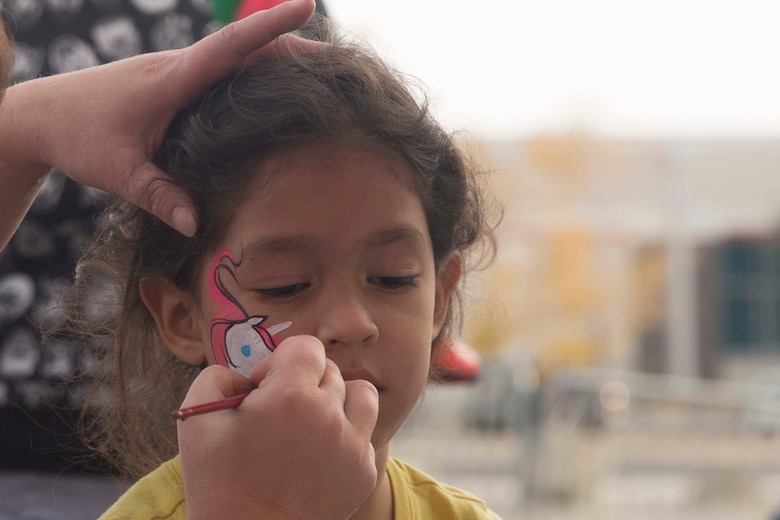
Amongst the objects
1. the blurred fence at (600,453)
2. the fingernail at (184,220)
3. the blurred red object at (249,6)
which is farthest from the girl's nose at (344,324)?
the blurred fence at (600,453)

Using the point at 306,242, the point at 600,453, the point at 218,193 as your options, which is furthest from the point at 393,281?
the point at 600,453

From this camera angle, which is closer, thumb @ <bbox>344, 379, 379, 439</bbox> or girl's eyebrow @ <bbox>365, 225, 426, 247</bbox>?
thumb @ <bbox>344, 379, 379, 439</bbox>

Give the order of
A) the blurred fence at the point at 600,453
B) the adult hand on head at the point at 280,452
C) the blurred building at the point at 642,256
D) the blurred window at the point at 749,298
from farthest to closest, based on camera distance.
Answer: the blurred window at the point at 749,298, the blurred building at the point at 642,256, the blurred fence at the point at 600,453, the adult hand on head at the point at 280,452

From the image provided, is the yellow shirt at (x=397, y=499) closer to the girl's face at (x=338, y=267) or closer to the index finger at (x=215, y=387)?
the girl's face at (x=338, y=267)

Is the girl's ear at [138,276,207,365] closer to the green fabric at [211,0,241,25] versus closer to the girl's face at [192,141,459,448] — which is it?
the girl's face at [192,141,459,448]

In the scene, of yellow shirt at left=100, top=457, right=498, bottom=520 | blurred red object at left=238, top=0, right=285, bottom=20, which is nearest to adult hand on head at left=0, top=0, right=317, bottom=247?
yellow shirt at left=100, top=457, right=498, bottom=520

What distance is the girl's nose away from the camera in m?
1.65

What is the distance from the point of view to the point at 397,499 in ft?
6.64

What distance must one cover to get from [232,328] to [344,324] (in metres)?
0.22

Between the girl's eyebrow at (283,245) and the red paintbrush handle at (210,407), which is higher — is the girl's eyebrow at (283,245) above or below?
above

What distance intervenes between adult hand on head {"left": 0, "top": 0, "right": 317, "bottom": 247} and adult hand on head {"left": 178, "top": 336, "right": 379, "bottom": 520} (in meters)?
0.39

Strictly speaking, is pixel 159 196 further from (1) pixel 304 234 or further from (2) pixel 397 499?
(2) pixel 397 499

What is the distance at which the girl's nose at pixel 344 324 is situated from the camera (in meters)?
1.65

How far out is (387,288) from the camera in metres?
1.76
